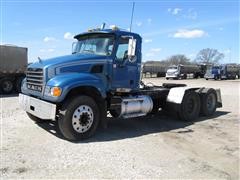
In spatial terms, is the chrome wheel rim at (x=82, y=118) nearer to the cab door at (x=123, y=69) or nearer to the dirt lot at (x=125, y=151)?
the dirt lot at (x=125, y=151)

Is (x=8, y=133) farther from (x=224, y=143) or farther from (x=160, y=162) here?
(x=224, y=143)

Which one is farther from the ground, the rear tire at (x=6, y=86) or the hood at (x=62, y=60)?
the hood at (x=62, y=60)

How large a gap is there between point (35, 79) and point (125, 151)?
2.96 metres

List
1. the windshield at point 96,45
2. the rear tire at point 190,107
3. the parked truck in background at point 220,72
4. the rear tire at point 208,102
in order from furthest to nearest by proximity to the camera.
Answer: the parked truck in background at point 220,72 → the rear tire at point 208,102 → the rear tire at point 190,107 → the windshield at point 96,45

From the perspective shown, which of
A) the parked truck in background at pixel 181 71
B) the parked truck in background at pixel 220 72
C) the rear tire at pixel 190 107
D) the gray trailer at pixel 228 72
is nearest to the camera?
the rear tire at pixel 190 107

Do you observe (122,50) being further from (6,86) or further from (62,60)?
(6,86)

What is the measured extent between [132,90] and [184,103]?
2.12m

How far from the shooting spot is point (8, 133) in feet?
26.1

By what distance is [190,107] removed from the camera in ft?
35.5

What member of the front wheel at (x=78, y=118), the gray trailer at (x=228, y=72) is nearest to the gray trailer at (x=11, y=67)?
the front wheel at (x=78, y=118)

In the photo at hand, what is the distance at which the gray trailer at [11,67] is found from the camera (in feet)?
61.0

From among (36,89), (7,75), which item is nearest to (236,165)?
(36,89)

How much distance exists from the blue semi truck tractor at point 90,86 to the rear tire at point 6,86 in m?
10.1

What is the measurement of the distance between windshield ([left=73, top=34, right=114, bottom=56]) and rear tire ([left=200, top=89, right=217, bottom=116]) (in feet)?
14.7
